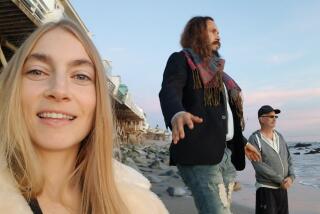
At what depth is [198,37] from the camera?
126 inches

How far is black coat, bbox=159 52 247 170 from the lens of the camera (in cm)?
279

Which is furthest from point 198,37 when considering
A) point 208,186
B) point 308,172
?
point 308,172

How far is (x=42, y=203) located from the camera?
1.74 m

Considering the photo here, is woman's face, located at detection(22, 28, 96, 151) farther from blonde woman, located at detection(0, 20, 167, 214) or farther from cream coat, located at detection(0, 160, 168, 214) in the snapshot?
cream coat, located at detection(0, 160, 168, 214)

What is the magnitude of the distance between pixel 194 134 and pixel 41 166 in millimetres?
1305

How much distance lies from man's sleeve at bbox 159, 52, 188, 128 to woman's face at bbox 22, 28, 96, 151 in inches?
33.9

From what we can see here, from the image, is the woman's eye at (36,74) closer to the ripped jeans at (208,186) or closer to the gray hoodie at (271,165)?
the ripped jeans at (208,186)

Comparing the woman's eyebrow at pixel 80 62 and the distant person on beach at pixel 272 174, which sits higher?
the woman's eyebrow at pixel 80 62

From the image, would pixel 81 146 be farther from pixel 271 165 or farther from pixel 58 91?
pixel 271 165

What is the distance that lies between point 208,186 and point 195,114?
1.72ft

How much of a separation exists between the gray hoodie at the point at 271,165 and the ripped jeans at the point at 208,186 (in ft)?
8.11

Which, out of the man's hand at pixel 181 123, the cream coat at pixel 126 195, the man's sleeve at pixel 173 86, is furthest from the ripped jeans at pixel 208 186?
the cream coat at pixel 126 195

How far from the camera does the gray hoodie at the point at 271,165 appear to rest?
17.2 feet

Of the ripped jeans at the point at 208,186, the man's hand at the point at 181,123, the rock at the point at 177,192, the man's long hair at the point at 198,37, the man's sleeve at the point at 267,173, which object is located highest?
the man's long hair at the point at 198,37
